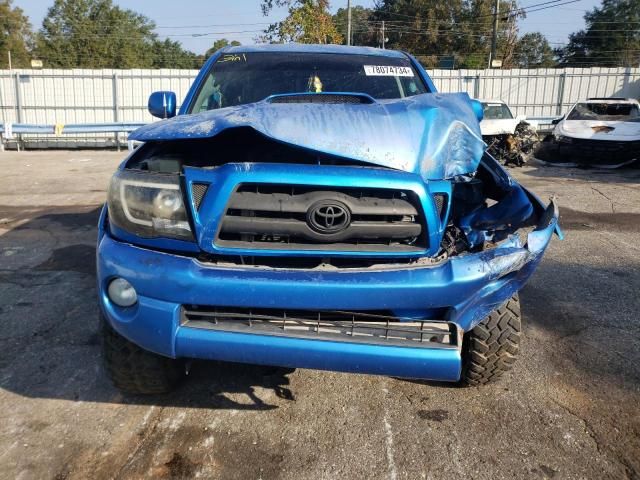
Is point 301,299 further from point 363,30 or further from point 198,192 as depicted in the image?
point 363,30

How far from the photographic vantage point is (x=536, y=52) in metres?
61.3

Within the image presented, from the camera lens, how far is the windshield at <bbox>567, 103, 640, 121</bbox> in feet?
41.5

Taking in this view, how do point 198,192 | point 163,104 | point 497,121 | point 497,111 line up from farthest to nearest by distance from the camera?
point 497,111 < point 497,121 < point 163,104 < point 198,192

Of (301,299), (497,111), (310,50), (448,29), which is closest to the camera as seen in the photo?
(301,299)

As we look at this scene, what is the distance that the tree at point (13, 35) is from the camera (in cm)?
5000

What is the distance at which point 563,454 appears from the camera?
2.37 metres

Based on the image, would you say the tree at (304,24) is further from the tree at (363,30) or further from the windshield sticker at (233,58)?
the tree at (363,30)

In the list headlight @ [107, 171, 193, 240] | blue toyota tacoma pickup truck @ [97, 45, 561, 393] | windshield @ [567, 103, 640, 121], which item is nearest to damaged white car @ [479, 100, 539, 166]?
windshield @ [567, 103, 640, 121]

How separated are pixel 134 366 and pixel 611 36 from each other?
6090 centimetres

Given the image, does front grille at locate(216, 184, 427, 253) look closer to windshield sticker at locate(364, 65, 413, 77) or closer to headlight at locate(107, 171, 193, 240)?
headlight at locate(107, 171, 193, 240)

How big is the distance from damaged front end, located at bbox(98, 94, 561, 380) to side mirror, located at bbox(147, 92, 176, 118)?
169cm

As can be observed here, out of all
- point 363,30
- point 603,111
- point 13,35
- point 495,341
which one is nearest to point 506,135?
point 603,111

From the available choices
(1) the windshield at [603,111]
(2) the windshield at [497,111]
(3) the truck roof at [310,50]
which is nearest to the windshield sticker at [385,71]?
(3) the truck roof at [310,50]

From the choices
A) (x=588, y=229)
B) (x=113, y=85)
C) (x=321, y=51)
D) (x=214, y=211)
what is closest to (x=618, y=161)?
(x=588, y=229)
